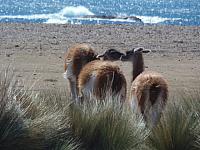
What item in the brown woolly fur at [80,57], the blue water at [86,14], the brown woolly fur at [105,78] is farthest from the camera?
the blue water at [86,14]

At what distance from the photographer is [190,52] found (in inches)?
882

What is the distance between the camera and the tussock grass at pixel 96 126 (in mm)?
7930

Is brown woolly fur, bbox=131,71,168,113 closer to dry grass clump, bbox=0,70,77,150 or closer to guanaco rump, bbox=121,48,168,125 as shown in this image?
guanaco rump, bbox=121,48,168,125

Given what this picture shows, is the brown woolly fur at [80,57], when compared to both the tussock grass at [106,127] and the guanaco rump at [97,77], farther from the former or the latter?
the tussock grass at [106,127]

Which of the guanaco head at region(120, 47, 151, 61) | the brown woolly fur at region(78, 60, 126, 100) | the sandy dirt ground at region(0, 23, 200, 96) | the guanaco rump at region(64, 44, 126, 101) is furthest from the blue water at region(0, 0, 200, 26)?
the brown woolly fur at region(78, 60, 126, 100)

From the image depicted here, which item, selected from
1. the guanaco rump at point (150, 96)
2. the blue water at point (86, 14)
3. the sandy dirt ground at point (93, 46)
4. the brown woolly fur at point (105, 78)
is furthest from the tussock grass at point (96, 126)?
the blue water at point (86, 14)

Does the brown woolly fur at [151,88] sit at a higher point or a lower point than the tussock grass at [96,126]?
higher

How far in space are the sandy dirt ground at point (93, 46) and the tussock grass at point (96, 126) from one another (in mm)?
3610

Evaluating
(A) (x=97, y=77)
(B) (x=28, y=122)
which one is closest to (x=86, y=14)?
(A) (x=97, y=77)

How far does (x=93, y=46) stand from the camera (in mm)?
22766

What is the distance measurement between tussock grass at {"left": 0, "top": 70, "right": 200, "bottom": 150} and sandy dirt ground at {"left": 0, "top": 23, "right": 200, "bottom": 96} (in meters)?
3.61

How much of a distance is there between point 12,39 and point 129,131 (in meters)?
16.5

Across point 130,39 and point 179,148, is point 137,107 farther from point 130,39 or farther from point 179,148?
point 130,39

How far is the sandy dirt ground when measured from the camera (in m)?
16.0
